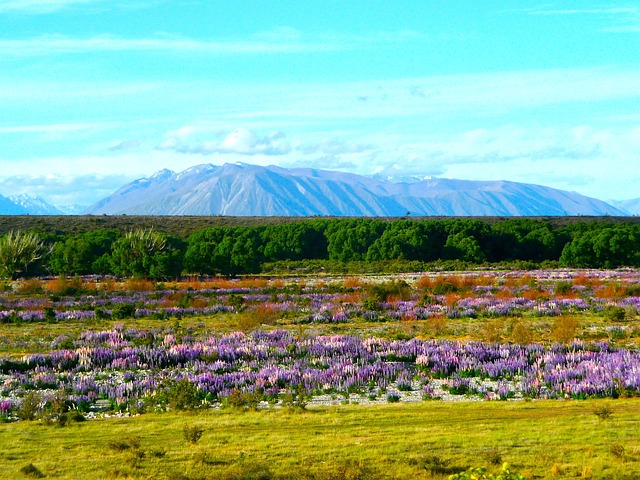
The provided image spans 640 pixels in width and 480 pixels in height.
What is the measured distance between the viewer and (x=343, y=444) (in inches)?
518

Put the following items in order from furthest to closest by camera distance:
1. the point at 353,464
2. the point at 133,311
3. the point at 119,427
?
the point at 133,311 → the point at 119,427 → the point at 353,464

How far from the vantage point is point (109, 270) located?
231ft

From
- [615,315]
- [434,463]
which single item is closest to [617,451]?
[434,463]

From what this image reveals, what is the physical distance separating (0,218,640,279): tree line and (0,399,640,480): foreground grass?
46.3 metres

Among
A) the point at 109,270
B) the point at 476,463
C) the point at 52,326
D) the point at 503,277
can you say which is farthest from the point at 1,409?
the point at 109,270

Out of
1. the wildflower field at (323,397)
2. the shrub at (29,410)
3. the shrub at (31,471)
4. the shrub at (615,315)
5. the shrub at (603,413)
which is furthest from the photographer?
the shrub at (615,315)

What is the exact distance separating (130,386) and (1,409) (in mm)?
3188

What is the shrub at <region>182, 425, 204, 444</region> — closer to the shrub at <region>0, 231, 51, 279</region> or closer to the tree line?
the tree line

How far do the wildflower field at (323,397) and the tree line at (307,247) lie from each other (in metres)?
29.4

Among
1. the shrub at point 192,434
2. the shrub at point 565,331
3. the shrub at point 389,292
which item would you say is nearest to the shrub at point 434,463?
the shrub at point 192,434

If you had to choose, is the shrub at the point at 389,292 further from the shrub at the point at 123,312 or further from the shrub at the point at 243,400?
the shrub at the point at 243,400

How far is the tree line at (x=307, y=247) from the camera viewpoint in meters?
64.0

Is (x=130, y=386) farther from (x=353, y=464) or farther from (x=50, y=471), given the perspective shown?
(x=353, y=464)

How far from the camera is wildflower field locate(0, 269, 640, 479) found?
39.9ft
